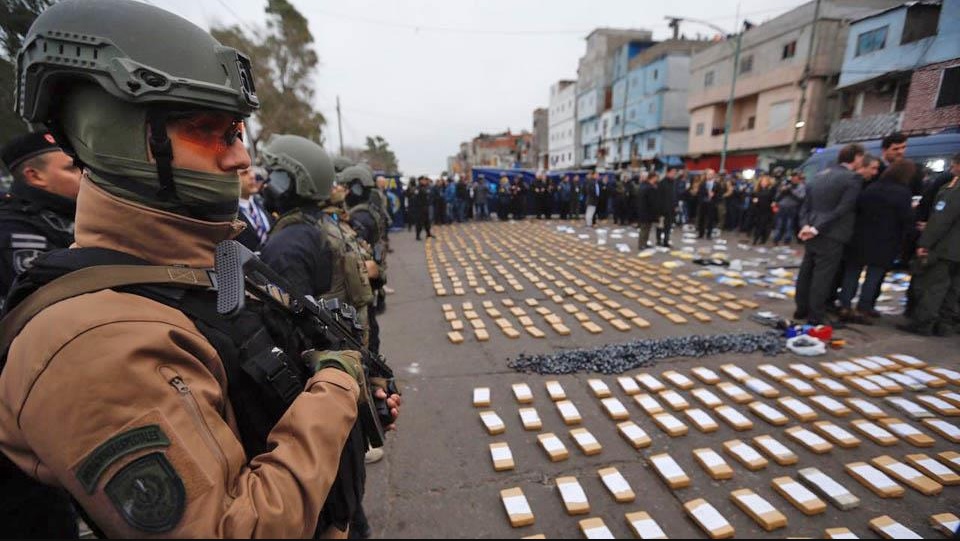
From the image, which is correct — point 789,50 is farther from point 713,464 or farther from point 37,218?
point 37,218

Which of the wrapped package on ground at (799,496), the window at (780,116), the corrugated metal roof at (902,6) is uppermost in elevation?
the corrugated metal roof at (902,6)

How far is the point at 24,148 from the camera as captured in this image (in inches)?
86.0

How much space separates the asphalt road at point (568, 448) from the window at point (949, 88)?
1667mm

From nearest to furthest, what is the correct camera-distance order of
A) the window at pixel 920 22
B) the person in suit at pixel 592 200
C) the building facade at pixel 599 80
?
1. the window at pixel 920 22
2. the person in suit at pixel 592 200
3. the building facade at pixel 599 80

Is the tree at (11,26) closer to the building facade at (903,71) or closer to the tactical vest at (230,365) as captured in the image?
the tactical vest at (230,365)

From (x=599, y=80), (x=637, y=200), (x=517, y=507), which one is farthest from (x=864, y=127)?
(x=599, y=80)

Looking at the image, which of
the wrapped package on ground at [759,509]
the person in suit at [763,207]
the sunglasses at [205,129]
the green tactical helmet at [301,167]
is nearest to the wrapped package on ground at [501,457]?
the wrapped package on ground at [759,509]

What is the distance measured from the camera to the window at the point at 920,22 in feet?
5.84

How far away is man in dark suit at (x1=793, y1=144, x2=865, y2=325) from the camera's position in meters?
4.52

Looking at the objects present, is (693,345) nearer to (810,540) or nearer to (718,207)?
(810,540)

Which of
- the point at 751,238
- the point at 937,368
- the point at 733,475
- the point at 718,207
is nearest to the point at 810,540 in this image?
the point at 733,475

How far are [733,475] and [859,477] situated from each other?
0.72m

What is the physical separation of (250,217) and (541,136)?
72.8 m

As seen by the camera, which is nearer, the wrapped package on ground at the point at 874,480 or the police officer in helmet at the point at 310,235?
the police officer in helmet at the point at 310,235
